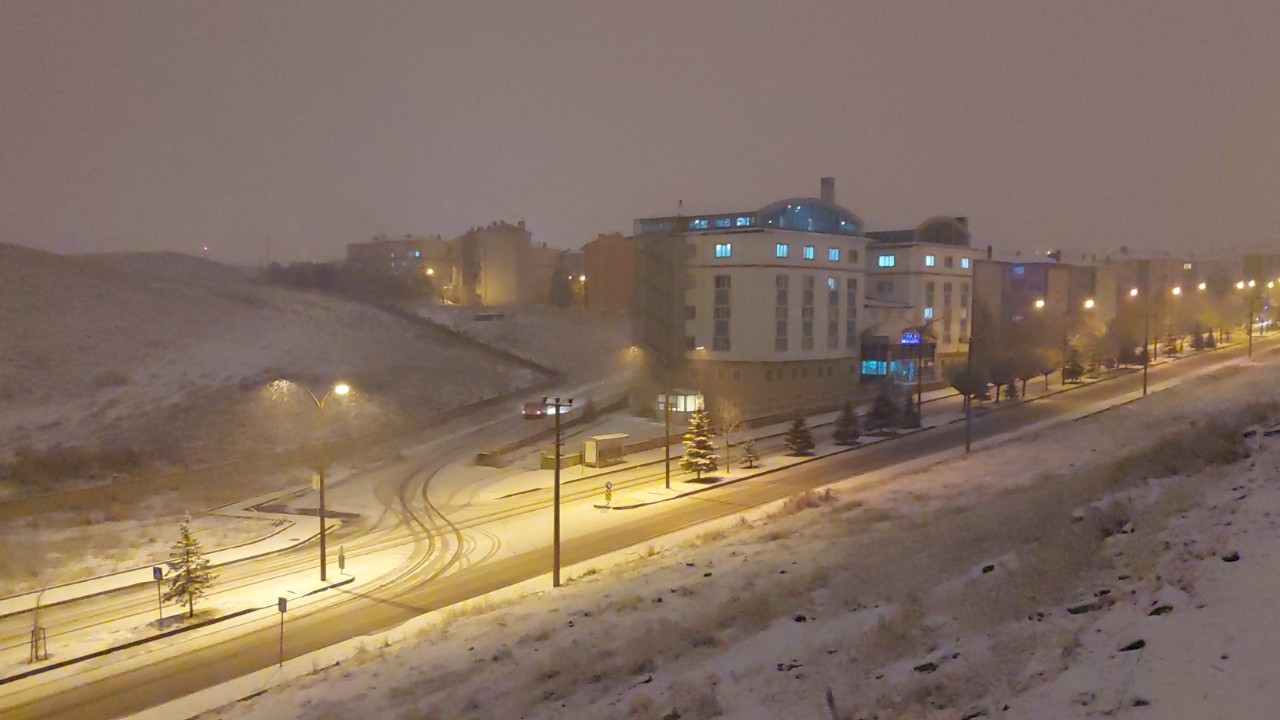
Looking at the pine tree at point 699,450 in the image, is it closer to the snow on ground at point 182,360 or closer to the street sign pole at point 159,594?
the street sign pole at point 159,594

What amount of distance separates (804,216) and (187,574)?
52.7 metres

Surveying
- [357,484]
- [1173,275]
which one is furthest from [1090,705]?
[1173,275]

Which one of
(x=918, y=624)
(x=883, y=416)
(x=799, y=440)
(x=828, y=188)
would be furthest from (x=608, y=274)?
(x=918, y=624)

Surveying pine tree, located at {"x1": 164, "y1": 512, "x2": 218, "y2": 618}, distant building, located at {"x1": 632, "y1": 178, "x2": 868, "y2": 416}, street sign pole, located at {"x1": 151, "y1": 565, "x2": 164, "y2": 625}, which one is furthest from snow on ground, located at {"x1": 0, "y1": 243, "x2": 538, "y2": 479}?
pine tree, located at {"x1": 164, "y1": 512, "x2": 218, "y2": 618}

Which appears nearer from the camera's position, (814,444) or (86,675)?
(86,675)

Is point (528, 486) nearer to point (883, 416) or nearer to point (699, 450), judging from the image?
point (699, 450)

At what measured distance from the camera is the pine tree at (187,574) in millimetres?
23047

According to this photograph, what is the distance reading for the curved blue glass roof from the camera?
2532 inches

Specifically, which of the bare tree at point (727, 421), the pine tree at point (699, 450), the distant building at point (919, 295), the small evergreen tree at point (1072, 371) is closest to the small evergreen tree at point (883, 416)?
the bare tree at point (727, 421)

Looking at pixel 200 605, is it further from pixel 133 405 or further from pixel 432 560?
pixel 133 405

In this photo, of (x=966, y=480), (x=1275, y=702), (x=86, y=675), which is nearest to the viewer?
(x=1275, y=702)

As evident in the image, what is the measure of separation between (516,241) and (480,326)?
28.6m

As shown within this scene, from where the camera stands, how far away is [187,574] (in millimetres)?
23188

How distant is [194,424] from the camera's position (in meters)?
51.0
